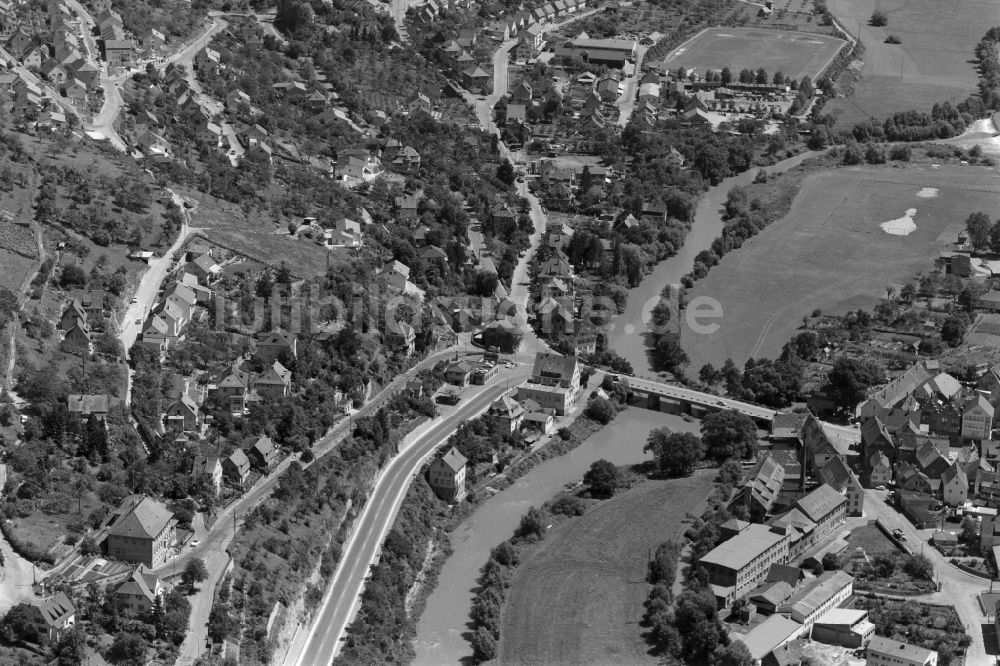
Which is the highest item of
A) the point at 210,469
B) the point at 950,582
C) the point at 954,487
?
the point at 210,469

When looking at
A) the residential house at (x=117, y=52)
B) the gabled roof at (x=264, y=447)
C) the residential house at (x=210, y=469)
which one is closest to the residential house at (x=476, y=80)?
the residential house at (x=117, y=52)

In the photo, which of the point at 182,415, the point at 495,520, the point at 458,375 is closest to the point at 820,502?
the point at 495,520

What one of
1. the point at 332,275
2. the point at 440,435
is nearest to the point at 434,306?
the point at 332,275

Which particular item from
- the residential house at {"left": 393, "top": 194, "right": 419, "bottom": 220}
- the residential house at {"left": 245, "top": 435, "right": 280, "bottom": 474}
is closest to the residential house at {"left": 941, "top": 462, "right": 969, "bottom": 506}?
the residential house at {"left": 245, "top": 435, "right": 280, "bottom": 474}

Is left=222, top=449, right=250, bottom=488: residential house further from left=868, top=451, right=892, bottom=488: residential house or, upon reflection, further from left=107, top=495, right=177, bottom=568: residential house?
left=868, top=451, right=892, bottom=488: residential house

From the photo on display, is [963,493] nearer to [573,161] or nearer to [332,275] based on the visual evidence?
[332,275]

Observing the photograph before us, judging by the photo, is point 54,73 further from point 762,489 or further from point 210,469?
point 762,489
